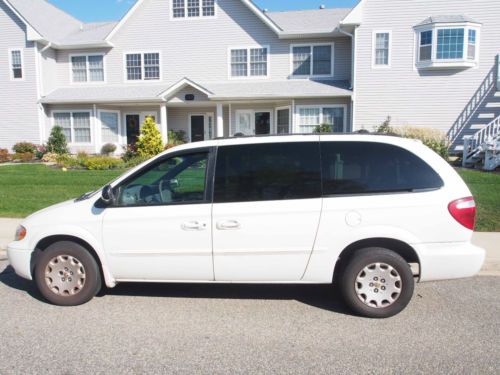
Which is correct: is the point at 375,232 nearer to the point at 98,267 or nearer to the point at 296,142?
the point at 296,142

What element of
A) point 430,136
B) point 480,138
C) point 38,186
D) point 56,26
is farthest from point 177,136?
point 480,138

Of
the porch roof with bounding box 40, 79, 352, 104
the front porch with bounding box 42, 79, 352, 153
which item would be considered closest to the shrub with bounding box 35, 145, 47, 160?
the front porch with bounding box 42, 79, 352, 153

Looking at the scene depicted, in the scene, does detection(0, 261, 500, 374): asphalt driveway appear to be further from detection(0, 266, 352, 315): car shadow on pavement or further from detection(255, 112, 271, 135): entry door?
detection(255, 112, 271, 135): entry door

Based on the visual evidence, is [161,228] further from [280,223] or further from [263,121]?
[263,121]

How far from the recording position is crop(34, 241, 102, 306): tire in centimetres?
453

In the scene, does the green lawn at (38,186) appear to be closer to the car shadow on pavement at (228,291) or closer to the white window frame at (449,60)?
the car shadow on pavement at (228,291)

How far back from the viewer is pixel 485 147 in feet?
52.6

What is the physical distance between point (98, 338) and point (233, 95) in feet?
58.0

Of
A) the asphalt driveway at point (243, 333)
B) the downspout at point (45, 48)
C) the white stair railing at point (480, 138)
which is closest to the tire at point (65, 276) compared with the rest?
the asphalt driveway at point (243, 333)

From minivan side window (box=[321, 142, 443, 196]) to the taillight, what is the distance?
0.78 ft

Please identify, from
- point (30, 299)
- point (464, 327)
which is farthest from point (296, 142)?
point (30, 299)

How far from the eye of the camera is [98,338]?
12.6 feet

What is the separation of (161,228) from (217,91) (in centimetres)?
1758

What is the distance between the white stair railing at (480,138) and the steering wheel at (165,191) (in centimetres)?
1572
